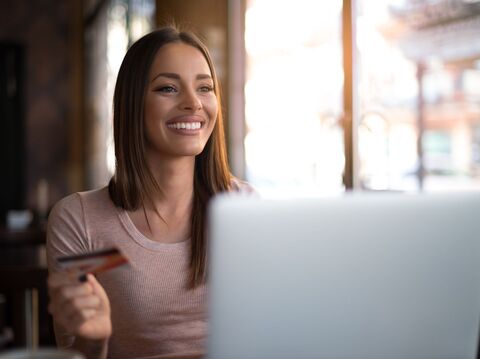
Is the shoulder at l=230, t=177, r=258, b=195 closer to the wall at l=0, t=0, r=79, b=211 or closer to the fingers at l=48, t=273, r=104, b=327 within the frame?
the fingers at l=48, t=273, r=104, b=327

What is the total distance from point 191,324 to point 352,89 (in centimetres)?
185

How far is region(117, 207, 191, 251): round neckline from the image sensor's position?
52.1 inches

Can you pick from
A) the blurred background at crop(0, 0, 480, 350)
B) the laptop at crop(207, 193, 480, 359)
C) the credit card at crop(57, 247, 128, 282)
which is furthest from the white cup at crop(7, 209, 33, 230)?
the laptop at crop(207, 193, 480, 359)

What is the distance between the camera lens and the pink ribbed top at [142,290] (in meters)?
1.28

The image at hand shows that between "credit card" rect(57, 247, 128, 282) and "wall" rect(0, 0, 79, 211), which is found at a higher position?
"wall" rect(0, 0, 79, 211)

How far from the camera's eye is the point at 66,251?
130 centimetres

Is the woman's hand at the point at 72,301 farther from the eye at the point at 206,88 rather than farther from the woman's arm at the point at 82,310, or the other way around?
the eye at the point at 206,88

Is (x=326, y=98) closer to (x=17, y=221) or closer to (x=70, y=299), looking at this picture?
(x=17, y=221)

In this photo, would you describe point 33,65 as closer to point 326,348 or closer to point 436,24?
point 436,24

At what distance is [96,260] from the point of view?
837 millimetres

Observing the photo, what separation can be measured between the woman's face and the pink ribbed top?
0.22 m

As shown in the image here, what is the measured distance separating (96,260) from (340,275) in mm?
339

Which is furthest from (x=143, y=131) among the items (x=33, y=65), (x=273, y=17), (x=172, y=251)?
(x=33, y=65)

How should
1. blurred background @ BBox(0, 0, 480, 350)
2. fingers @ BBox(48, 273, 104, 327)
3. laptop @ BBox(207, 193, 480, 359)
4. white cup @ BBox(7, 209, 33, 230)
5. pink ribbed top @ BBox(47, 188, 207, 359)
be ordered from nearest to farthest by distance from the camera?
laptop @ BBox(207, 193, 480, 359) → fingers @ BBox(48, 273, 104, 327) → pink ribbed top @ BBox(47, 188, 207, 359) → blurred background @ BBox(0, 0, 480, 350) → white cup @ BBox(7, 209, 33, 230)
